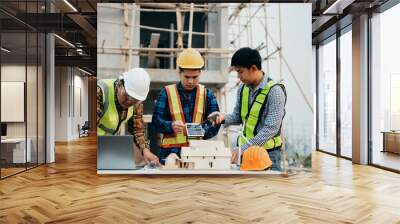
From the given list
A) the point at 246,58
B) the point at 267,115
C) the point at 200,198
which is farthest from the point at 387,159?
the point at 200,198

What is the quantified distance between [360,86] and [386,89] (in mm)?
713

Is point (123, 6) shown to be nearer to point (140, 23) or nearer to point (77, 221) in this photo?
point (140, 23)

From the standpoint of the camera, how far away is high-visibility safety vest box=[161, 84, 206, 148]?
665cm

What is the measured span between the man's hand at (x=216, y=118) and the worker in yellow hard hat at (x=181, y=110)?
5 centimetres

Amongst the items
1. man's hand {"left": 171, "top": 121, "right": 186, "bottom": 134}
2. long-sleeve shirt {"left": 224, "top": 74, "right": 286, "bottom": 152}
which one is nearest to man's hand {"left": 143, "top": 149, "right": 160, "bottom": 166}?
man's hand {"left": 171, "top": 121, "right": 186, "bottom": 134}

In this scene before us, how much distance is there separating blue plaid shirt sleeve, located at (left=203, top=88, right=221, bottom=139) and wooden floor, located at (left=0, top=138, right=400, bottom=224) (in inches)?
27.5

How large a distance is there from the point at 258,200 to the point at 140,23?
136 inches

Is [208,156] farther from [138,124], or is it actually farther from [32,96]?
[32,96]

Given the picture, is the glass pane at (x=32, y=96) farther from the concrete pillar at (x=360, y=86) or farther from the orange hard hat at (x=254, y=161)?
the concrete pillar at (x=360, y=86)

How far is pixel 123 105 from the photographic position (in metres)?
6.69

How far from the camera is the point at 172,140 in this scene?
666 cm

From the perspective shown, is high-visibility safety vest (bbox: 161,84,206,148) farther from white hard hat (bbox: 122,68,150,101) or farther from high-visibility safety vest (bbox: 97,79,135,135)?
high-visibility safety vest (bbox: 97,79,135,135)

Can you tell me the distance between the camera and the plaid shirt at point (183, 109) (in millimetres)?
6664

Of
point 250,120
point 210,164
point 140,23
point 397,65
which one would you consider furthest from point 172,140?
point 397,65
